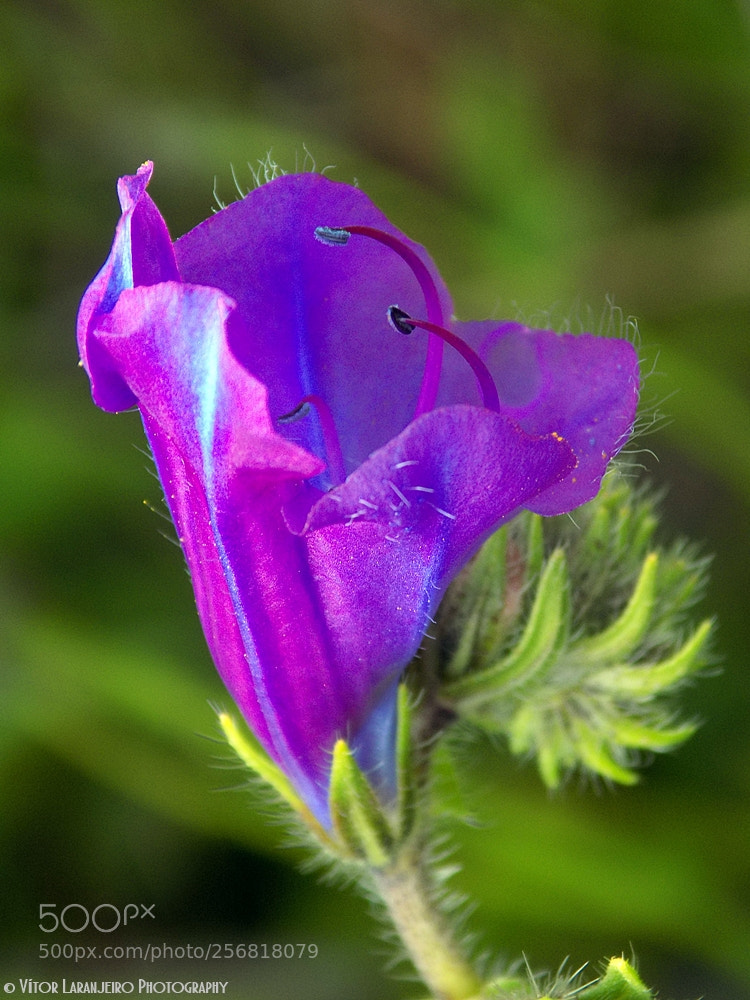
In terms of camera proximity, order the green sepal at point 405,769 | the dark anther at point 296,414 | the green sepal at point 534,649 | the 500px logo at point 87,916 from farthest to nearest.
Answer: the 500px logo at point 87,916 → the green sepal at point 534,649 → the green sepal at point 405,769 → the dark anther at point 296,414

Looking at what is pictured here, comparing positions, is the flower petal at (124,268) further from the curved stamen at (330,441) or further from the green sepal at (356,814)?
the green sepal at (356,814)

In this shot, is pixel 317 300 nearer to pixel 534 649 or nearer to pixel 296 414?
pixel 296 414

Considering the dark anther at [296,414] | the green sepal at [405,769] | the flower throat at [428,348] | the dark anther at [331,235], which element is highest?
the dark anther at [331,235]

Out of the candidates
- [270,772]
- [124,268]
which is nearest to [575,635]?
[270,772]

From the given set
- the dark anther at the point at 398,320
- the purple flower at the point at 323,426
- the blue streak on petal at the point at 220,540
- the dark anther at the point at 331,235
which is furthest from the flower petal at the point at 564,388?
the blue streak on petal at the point at 220,540

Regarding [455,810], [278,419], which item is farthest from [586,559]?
[278,419]

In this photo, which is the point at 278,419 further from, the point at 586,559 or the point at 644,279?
the point at 644,279
